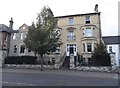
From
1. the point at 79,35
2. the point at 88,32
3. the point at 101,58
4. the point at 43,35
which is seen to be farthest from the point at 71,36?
the point at 43,35

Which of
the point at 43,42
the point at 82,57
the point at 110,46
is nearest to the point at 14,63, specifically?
the point at 43,42

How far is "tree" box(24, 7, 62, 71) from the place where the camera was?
27594 millimetres

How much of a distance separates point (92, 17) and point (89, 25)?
7.59 feet

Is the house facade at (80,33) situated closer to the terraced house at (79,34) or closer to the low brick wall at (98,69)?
the terraced house at (79,34)

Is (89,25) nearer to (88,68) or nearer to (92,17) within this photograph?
(92,17)

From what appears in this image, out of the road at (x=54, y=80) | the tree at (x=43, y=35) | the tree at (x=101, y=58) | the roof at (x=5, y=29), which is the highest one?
the roof at (x=5, y=29)

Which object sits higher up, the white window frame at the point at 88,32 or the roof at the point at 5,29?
the roof at the point at 5,29

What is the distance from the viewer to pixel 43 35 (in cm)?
2766

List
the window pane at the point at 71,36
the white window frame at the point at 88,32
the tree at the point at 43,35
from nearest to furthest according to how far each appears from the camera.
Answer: the tree at the point at 43,35 → the white window frame at the point at 88,32 → the window pane at the point at 71,36

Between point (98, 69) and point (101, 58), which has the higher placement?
point (101, 58)

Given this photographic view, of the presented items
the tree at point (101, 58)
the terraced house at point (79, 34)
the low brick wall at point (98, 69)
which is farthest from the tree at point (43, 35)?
the terraced house at point (79, 34)

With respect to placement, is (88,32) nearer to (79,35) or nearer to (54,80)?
(79,35)

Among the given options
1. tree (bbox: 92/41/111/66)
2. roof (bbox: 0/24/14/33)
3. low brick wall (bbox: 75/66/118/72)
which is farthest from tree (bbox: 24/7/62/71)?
roof (bbox: 0/24/14/33)

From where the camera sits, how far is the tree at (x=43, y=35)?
90.5 ft
